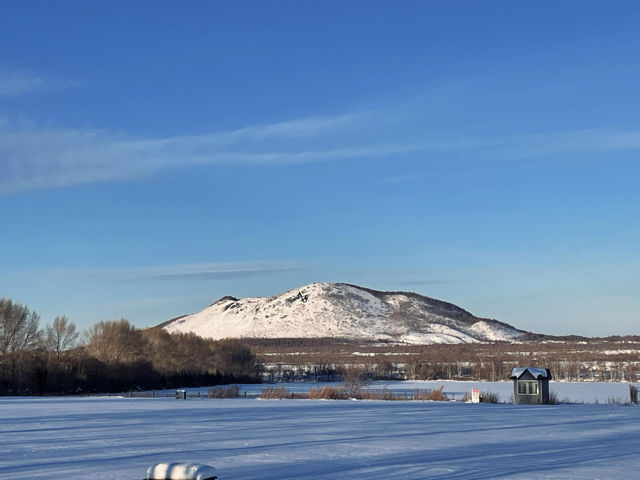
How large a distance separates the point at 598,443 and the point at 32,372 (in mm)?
59976

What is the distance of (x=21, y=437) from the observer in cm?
2089

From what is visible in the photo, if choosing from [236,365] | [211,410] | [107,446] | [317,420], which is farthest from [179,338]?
[107,446]

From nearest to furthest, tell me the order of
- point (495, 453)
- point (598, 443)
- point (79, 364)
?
point (495, 453)
point (598, 443)
point (79, 364)

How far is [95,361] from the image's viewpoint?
76.6 metres

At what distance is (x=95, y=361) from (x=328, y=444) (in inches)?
2456

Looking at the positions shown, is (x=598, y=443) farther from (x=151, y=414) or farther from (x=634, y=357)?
(x=634, y=357)

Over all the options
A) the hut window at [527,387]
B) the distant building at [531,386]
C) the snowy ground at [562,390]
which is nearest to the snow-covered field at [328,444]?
the distant building at [531,386]

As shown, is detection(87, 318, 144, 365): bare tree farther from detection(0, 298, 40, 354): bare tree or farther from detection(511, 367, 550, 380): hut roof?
detection(511, 367, 550, 380): hut roof

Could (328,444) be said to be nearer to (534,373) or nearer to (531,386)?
(534,373)

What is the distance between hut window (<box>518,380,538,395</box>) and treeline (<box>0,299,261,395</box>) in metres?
43.5

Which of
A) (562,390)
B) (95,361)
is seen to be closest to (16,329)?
(95,361)

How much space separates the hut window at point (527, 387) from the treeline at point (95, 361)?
43.5 m

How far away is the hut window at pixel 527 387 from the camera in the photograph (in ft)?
129

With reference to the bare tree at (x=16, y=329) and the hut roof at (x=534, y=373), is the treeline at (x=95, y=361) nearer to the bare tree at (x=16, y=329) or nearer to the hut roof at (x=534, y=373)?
the bare tree at (x=16, y=329)
